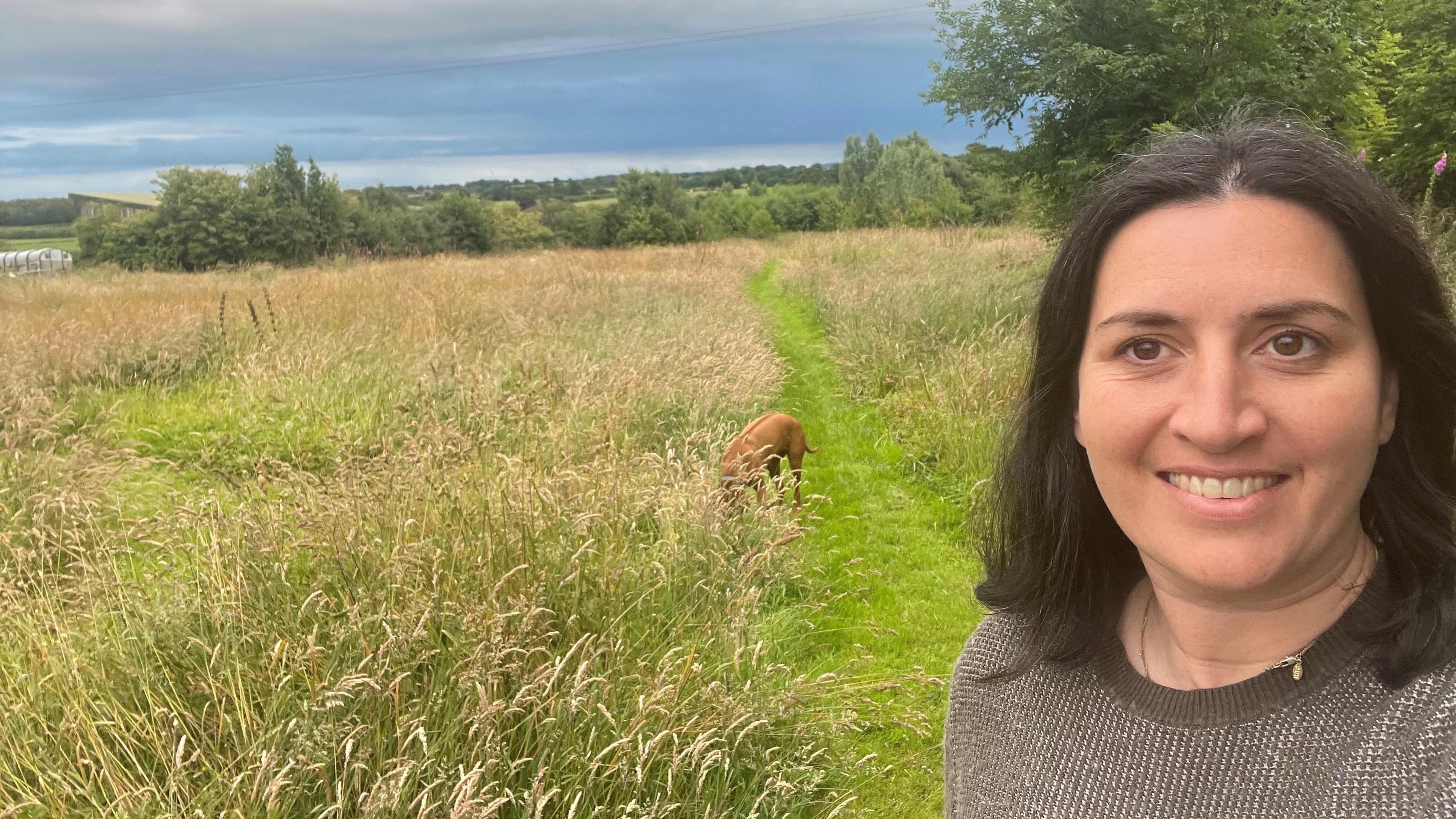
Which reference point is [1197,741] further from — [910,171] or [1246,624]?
[910,171]

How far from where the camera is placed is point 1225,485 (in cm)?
105

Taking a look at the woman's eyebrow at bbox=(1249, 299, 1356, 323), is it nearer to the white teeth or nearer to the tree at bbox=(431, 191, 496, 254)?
the white teeth

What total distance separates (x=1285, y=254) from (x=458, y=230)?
6032 centimetres

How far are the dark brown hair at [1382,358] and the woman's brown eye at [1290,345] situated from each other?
12 cm

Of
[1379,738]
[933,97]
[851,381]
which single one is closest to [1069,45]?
[933,97]

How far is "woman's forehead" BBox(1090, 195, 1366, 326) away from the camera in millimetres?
1020

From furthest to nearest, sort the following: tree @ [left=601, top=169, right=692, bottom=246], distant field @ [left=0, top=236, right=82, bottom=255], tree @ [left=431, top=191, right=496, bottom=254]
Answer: tree @ [left=431, top=191, right=496, bottom=254] < tree @ [left=601, top=169, right=692, bottom=246] < distant field @ [left=0, top=236, right=82, bottom=255]

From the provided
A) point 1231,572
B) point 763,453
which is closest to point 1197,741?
point 1231,572

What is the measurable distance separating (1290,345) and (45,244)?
2471 inches

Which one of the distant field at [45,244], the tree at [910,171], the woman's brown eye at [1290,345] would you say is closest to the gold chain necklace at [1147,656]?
the woman's brown eye at [1290,345]

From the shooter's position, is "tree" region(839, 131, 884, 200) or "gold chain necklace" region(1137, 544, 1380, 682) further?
"tree" region(839, 131, 884, 200)

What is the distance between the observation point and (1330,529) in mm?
1028

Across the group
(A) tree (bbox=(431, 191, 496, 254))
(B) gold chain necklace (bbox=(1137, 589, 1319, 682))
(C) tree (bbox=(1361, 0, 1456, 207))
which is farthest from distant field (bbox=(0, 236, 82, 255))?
(B) gold chain necklace (bbox=(1137, 589, 1319, 682))

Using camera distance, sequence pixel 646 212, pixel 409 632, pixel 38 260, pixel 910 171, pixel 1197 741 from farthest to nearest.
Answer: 1. pixel 646 212
2. pixel 910 171
3. pixel 38 260
4. pixel 409 632
5. pixel 1197 741
